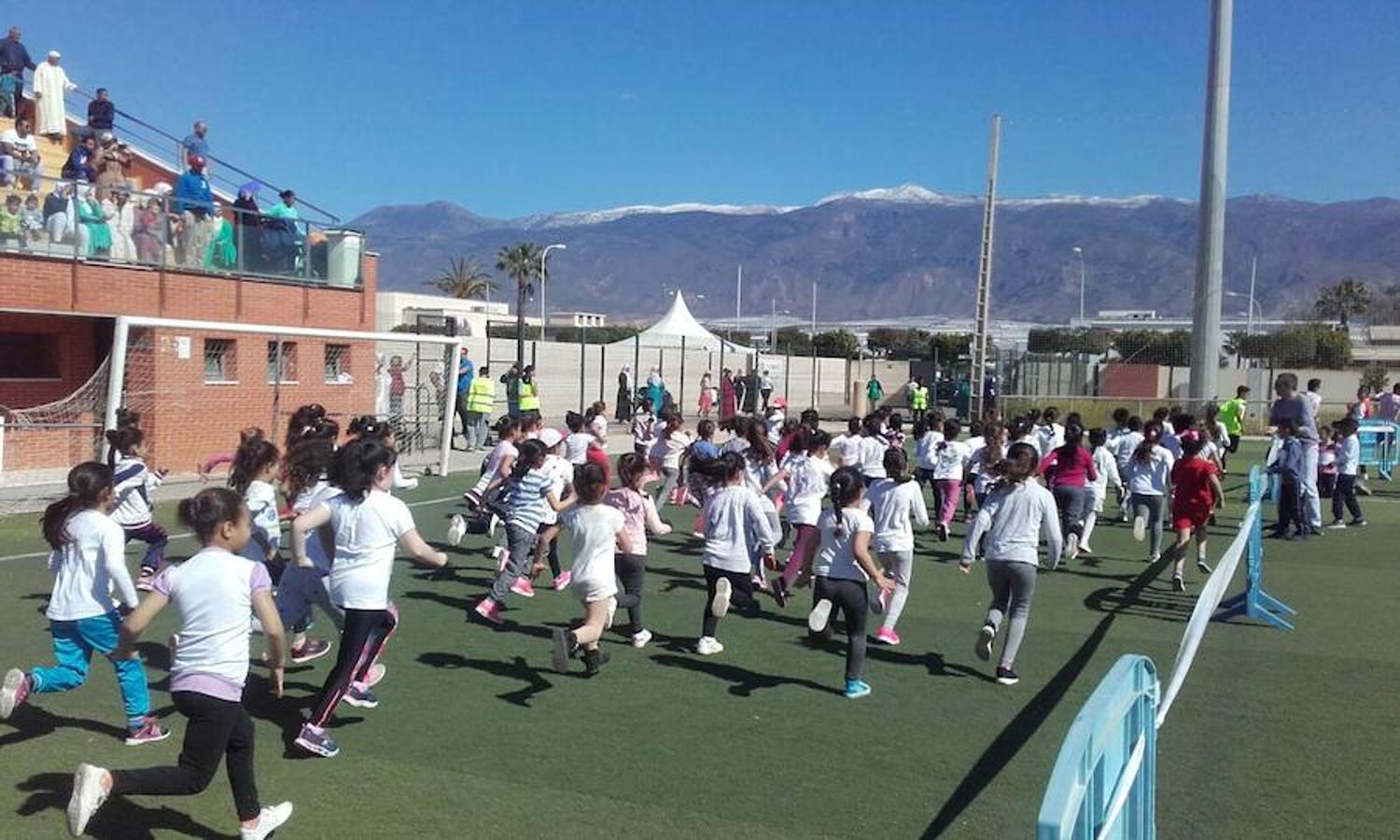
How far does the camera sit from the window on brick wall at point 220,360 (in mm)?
Answer: 19000

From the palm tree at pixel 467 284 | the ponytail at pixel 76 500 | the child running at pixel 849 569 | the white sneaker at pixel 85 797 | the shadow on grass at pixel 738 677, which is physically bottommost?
the shadow on grass at pixel 738 677

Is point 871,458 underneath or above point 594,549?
above

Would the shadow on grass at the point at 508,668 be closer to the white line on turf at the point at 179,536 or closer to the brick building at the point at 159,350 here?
the white line on turf at the point at 179,536

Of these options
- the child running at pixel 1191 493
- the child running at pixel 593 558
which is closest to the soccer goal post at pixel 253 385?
the child running at pixel 593 558

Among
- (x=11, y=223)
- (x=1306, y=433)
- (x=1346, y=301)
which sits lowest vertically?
(x=1306, y=433)

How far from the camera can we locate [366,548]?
611 centimetres

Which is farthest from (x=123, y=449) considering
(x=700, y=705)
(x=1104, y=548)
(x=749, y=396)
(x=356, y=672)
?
(x=749, y=396)

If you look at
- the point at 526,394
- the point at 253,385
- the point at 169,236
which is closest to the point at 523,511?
the point at 253,385

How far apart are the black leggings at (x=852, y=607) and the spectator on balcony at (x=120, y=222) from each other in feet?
49.4

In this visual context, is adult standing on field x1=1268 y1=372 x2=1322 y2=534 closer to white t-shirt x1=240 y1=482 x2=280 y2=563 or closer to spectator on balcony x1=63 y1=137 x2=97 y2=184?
white t-shirt x1=240 y1=482 x2=280 y2=563

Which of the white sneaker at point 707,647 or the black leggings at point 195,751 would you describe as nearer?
the black leggings at point 195,751

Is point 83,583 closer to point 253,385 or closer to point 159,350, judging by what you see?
point 159,350

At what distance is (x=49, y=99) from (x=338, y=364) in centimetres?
766

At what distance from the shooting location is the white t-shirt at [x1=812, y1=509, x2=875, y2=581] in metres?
7.34
